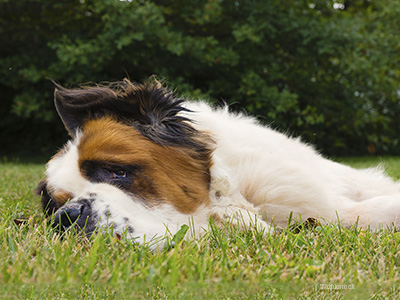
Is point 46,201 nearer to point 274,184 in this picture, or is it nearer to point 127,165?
point 127,165

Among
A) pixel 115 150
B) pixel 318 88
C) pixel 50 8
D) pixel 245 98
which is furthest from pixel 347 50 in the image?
pixel 115 150

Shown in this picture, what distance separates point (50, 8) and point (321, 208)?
407 inches

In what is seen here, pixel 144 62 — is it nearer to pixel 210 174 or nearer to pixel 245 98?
pixel 245 98

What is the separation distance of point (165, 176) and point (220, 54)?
7.83 meters

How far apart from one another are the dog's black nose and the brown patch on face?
0.90 ft

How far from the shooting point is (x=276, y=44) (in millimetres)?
10922

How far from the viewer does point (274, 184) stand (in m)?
2.77

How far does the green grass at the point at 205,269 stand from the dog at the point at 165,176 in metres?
0.26

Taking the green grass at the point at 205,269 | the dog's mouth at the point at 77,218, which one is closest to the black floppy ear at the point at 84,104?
the dog's mouth at the point at 77,218

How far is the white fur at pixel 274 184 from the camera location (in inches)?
103

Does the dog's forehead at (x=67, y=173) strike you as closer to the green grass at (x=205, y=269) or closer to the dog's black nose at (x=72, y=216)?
the dog's black nose at (x=72, y=216)

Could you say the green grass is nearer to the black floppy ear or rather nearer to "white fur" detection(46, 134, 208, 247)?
"white fur" detection(46, 134, 208, 247)

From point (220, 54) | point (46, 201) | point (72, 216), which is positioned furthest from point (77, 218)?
point (220, 54)

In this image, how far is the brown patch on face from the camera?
235cm
